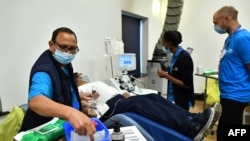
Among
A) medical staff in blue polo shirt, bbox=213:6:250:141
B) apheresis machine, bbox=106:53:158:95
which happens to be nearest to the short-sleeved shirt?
medical staff in blue polo shirt, bbox=213:6:250:141

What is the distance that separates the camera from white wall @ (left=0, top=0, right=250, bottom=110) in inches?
71.7

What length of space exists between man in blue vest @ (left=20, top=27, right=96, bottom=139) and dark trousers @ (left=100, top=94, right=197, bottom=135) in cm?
33

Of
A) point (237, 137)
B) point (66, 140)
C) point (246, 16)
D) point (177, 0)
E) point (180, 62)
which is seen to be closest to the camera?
point (66, 140)

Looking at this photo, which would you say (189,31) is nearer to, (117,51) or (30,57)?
(117,51)

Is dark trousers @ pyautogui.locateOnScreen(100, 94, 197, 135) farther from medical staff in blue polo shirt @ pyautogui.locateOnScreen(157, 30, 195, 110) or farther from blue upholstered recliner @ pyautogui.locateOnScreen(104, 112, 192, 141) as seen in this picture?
medical staff in blue polo shirt @ pyautogui.locateOnScreen(157, 30, 195, 110)

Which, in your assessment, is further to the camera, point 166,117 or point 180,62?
point 180,62

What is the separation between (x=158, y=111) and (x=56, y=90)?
64 cm

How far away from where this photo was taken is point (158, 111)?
1423 millimetres

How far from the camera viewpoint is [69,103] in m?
1.33

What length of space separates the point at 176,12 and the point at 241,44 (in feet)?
8.57

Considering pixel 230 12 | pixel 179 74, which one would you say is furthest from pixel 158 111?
pixel 230 12

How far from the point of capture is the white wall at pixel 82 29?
1821 millimetres

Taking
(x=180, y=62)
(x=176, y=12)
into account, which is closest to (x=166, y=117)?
(x=180, y=62)

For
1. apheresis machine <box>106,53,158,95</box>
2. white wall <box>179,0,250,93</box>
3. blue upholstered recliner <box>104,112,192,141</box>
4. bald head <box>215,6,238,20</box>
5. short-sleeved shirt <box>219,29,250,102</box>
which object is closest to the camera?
blue upholstered recliner <box>104,112,192,141</box>
